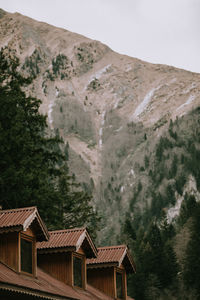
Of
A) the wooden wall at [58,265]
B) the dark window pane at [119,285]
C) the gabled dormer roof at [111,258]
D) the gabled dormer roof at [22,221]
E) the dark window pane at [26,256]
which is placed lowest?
the dark window pane at [119,285]

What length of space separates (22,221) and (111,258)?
7.18m

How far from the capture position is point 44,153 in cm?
3572

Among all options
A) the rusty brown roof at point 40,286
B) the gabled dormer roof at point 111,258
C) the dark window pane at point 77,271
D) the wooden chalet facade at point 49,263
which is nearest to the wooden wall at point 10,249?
the wooden chalet facade at point 49,263

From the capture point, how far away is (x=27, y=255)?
56.3 feet

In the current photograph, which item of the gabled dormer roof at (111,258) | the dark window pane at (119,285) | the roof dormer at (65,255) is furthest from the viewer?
the dark window pane at (119,285)

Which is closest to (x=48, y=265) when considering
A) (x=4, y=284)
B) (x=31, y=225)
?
(x=31, y=225)

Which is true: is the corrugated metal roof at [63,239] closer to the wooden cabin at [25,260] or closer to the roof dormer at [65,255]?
the roof dormer at [65,255]

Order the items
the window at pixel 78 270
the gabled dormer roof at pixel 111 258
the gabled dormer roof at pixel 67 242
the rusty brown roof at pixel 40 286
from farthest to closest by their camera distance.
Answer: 1. the gabled dormer roof at pixel 111 258
2. the window at pixel 78 270
3. the gabled dormer roof at pixel 67 242
4. the rusty brown roof at pixel 40 286

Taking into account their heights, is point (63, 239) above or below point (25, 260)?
above

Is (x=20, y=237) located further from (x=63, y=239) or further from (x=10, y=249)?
(x=63, y=239)

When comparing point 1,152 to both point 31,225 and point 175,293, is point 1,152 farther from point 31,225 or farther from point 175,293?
point 175,293

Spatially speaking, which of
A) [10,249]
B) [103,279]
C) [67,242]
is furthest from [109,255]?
[10,249]

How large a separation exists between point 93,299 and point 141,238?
103 m

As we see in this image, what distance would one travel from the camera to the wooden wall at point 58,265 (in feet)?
63.6
